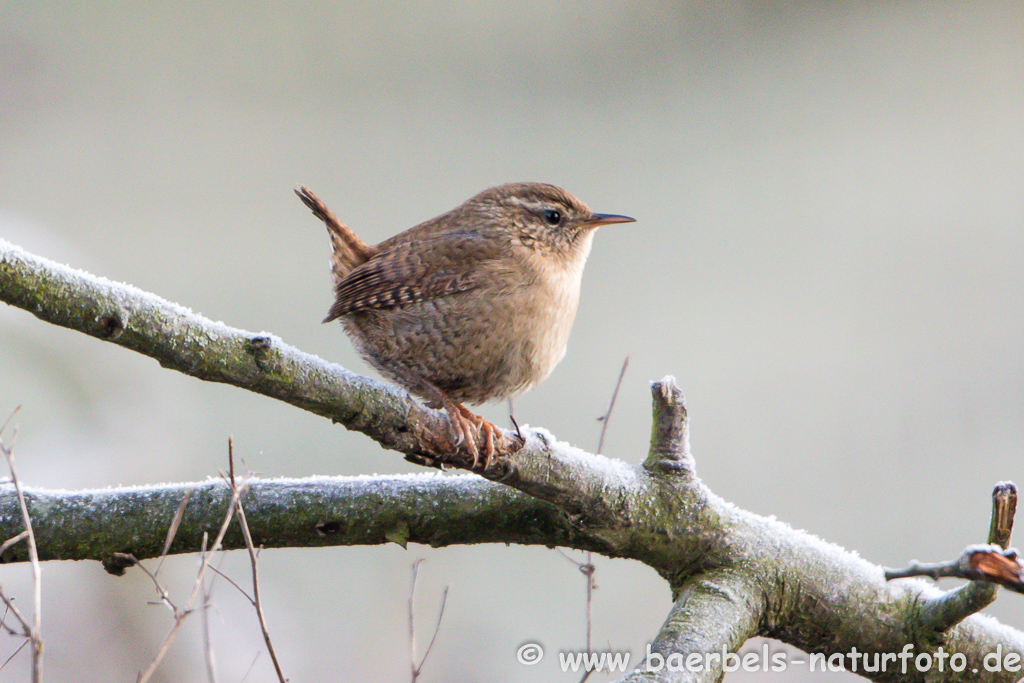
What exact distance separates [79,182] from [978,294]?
6.44 metres

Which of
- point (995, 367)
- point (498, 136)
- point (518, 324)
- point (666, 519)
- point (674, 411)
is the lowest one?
point (666, 519)

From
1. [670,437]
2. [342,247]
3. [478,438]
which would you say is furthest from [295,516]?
[342,247]

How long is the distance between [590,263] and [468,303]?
370 cm

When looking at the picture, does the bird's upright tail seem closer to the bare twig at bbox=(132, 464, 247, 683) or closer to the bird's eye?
the bird's eye

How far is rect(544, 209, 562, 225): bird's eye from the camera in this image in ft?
8.32

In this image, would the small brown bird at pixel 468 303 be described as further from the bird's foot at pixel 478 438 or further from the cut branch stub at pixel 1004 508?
the cut branch stub at pixel 1004 508

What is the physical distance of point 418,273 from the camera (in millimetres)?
2230

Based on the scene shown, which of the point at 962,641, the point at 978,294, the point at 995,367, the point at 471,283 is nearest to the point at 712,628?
the point at 962,641

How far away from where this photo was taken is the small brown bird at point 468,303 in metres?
2.11

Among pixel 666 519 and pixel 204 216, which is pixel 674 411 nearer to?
pixel 666 519

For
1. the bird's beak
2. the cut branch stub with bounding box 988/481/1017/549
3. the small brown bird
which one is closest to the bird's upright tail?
the small brown bird

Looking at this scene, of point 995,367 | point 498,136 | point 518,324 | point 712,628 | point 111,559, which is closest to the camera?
point 712,628

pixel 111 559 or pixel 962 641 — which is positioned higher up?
pixel 962 641

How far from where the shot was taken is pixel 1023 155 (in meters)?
6.18
